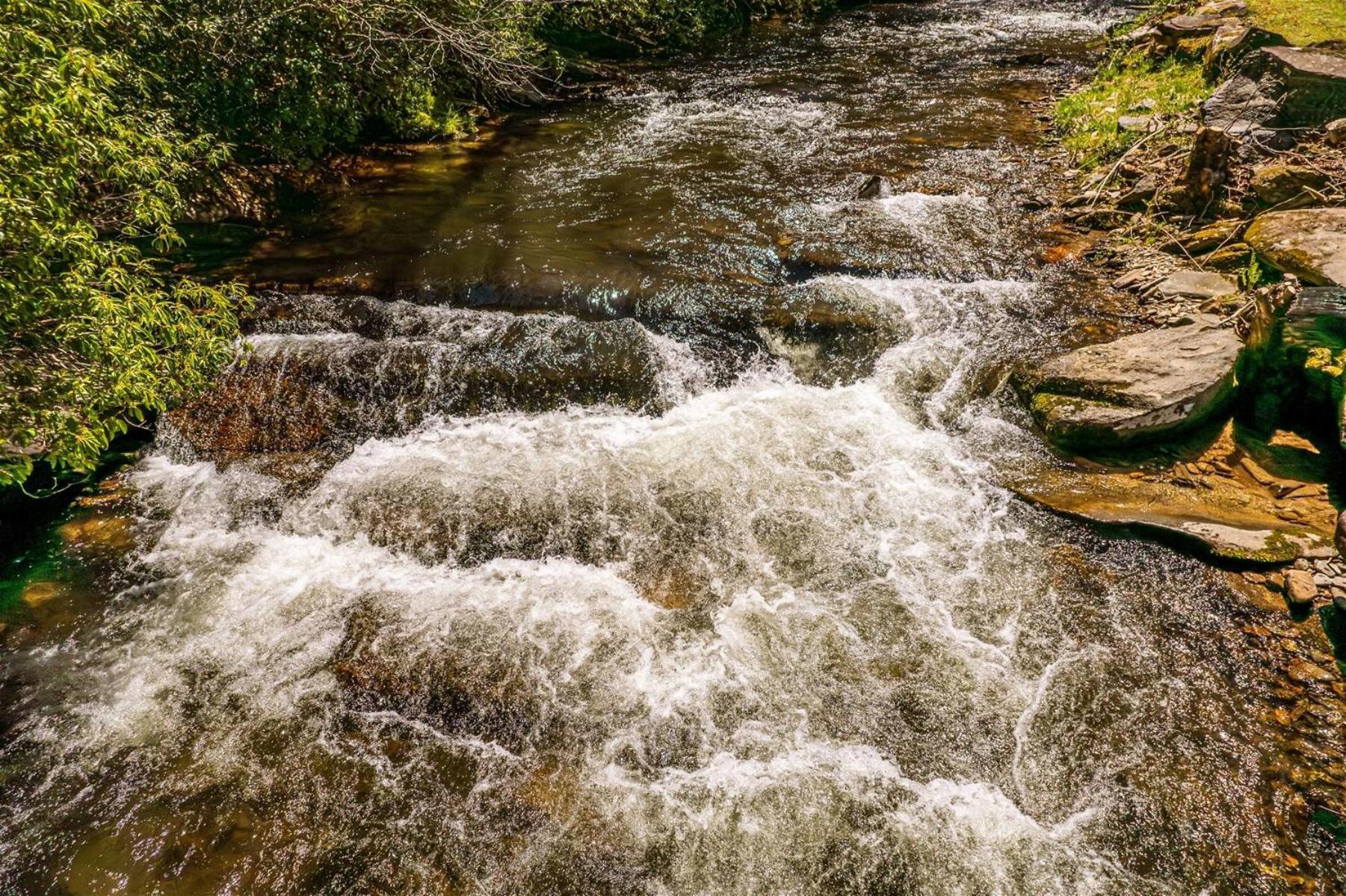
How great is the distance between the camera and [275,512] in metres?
6.54

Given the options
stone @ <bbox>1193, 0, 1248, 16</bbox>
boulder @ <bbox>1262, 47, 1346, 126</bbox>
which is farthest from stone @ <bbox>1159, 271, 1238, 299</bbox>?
stone @ <bbox>1193, 0, 1248, 16</bbox>

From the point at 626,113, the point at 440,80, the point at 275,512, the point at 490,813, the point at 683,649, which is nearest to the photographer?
the point at 490,813

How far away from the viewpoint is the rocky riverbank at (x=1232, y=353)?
5336mm

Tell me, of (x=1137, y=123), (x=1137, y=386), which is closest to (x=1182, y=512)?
(x=1137, y=386)

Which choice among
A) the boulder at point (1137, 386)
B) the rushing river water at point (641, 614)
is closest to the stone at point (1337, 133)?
the rushing river water at point (641, 614)

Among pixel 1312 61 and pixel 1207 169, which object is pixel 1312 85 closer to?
pixel 1312 61

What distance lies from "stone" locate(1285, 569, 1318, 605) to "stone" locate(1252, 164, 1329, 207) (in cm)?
506

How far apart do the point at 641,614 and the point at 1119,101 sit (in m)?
13.1

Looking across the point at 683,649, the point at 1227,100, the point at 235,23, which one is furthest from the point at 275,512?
the point at 1227,100

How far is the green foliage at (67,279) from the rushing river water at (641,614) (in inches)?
59.9

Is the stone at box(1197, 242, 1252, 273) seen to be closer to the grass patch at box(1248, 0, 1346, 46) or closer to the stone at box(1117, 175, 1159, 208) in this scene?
the stone at box(1117, 175, 1159, 208)

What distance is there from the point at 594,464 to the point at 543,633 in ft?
6.62

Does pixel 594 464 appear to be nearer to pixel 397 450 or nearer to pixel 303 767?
pixel 397 450

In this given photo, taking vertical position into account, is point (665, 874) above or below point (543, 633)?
below
